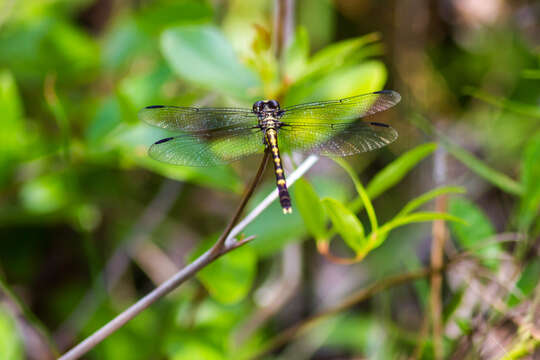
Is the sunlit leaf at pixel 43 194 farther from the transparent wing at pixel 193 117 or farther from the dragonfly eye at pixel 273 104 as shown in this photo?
the dragonfly eye at pixel 273 104

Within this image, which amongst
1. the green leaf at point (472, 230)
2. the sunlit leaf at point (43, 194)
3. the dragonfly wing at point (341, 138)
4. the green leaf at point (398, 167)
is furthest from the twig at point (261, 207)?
the sunlit leaf at point (43, 194)

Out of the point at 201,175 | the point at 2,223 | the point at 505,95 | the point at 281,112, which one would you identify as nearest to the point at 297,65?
the point at 281,112

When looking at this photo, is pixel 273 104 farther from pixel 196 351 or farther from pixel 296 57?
pixel 196 351

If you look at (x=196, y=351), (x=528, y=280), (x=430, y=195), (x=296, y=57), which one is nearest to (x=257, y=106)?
(x=296, y=57)

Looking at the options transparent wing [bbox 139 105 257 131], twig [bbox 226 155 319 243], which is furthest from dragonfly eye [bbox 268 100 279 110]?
twig [bbox 226 155 319 243]

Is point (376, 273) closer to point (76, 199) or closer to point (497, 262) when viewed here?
point (497, 262)
